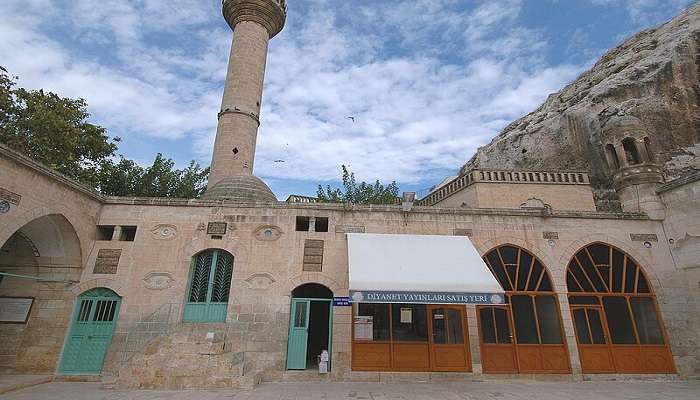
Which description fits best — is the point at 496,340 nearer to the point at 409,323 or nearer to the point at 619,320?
the point at 409,323

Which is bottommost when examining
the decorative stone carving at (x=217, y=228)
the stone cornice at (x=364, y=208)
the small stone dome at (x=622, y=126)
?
the decorative stone carving at (x=217, y=228)

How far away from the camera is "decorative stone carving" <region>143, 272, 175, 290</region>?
849 cm

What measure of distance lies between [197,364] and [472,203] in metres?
10.4

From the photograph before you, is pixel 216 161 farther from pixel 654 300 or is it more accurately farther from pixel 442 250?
pixel 654 300

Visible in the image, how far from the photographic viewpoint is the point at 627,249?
372 inches

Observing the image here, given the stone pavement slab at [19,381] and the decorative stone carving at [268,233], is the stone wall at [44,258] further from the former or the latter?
the decorative stone carving at [268,233]

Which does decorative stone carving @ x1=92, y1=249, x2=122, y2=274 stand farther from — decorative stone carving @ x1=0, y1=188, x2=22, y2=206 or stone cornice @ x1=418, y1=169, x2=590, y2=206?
stone cornice @ x1=418, y1=169, x2=590, y2=206

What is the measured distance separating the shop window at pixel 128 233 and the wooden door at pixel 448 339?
8.44m

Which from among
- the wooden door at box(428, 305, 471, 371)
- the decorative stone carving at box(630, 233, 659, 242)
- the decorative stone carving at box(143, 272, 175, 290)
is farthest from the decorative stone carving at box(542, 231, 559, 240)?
the decorative stone carving at box(143, 272, 175, 290)

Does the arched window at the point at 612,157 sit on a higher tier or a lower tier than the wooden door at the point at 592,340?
higher

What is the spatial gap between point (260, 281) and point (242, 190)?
3.46 meters

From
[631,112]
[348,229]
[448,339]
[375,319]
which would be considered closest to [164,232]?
[348,229]

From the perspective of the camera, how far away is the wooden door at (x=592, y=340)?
8.41m

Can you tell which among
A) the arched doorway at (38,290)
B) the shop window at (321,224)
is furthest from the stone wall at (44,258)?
the shop window at (321,224)
